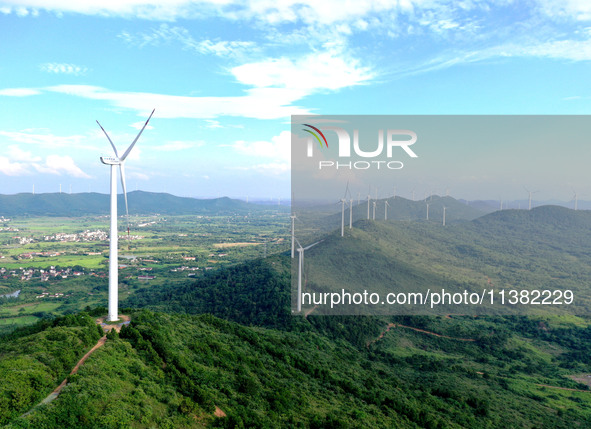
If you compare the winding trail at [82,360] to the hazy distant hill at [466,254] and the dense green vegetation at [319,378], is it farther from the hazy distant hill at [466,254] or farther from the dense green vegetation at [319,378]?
the hazy distant hill at [466,254]

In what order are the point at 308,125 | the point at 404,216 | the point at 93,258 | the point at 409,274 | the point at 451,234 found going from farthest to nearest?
the point at 93,258
the point at 404,216
the point at 451,234
the point at 409,274
the point at 308,125

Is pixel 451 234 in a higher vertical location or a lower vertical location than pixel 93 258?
higher

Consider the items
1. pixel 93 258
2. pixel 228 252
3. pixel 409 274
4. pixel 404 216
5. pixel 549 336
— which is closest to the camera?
pixel 549 336

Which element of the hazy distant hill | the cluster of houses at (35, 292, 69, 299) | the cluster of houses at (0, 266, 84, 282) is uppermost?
the hazy distant hill

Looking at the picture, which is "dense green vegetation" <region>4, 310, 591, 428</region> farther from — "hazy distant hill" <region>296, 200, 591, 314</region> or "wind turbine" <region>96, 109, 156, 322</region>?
"hazy distant hill" <region>296, 200, 591, 314</region>

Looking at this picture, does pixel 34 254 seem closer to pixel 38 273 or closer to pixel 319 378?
pixel 38 273

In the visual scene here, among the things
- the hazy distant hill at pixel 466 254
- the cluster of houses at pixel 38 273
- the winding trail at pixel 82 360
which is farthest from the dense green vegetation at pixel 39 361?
the cluster of houses at pixel 38 273

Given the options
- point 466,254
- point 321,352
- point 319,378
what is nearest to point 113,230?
point 319,378

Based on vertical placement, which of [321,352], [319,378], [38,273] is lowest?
[38,273]

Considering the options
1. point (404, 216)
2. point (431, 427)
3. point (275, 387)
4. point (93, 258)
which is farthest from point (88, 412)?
point (93, 258)

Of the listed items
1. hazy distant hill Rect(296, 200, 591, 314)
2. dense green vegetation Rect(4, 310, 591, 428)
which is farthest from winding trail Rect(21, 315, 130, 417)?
hazy distant hill Rect(296, 200, 591, 314)

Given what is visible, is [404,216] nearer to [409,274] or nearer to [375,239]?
[375,239]
